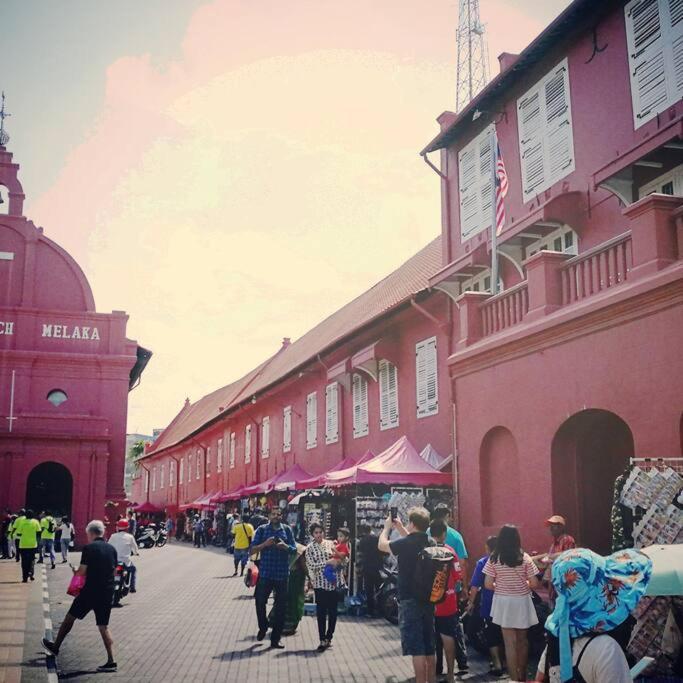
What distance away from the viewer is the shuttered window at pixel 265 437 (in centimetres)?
3328

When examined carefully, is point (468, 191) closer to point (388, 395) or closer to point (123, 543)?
point (388, 395)

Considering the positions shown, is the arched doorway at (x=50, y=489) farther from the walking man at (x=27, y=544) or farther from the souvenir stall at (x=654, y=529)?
the souvenir stall at (x=654, y=529)

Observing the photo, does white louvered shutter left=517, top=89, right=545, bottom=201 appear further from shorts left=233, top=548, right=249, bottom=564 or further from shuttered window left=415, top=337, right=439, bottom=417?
shorts left=233, top=548, right=249, bottom=564

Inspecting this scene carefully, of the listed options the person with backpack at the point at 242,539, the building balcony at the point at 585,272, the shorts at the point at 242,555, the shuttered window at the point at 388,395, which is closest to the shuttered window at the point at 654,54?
the building balcony at the point at 585,272

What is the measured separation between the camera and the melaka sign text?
35.8 metres

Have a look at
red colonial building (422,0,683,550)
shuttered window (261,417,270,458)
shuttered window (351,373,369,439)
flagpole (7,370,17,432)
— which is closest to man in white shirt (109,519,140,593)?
red colonial building (422,0,683,550)

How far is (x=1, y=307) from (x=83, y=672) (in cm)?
2941

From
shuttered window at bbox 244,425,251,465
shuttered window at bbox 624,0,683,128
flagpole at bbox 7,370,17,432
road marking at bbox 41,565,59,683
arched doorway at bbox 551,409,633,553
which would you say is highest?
shuttered window at bbox 624,0,683,128

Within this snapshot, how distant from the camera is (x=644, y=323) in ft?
32.2

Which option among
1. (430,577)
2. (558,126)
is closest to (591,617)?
(430,577)

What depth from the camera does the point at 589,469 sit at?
1183cm

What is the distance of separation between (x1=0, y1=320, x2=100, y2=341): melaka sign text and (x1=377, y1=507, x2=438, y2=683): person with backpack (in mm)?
31130

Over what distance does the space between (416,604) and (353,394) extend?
15.3 meters

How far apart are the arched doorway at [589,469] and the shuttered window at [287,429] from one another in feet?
61.1
